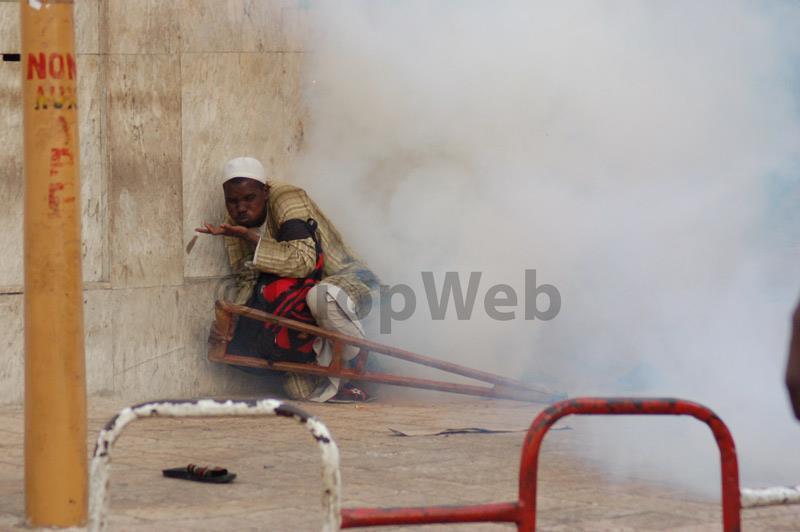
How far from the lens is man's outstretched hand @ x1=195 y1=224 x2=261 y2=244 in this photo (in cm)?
809

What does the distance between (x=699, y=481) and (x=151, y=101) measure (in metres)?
4.06

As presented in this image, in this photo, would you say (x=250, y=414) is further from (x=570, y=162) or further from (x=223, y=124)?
(x=570, y=162)

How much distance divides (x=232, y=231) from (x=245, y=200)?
0.27 m

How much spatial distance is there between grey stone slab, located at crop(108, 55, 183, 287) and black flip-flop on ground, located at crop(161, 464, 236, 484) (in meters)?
2.52

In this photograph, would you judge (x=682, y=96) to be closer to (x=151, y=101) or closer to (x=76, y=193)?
(x=151, y=101)

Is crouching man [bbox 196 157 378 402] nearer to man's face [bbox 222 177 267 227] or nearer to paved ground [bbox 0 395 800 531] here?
man's face [bbox 222 177 267 227]

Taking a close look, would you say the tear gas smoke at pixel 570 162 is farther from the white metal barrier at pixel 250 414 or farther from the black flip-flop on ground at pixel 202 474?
the white metal barrier at pixel 250 414

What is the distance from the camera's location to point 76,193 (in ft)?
15.8

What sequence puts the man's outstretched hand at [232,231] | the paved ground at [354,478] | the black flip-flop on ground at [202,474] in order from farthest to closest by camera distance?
the man's outstretched hand at [232,231] → the black flip-flop on ground at [202,474] → the paved ground at [354,478]

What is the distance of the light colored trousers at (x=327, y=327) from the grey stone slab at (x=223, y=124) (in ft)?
2.46

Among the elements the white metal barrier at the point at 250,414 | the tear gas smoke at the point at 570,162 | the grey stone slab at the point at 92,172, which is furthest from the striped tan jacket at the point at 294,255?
the white metal barrier at the point at 250,414

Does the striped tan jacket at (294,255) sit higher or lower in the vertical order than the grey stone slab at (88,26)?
lower

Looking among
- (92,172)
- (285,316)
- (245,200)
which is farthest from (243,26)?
(285,316)

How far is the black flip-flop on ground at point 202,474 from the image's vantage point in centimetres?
571
